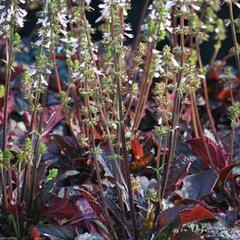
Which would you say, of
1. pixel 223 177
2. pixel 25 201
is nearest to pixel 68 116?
pixel 25 201

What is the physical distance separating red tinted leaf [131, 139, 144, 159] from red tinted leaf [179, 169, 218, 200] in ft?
1.53

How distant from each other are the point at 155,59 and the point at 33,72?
0.71 metres

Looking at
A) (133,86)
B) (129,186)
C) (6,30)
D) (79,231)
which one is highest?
(6,30)

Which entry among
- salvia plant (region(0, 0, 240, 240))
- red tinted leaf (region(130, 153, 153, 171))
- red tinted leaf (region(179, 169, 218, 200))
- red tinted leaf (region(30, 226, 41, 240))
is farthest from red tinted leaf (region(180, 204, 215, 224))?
red tinted leaf (region(130, 153, 153, 171))

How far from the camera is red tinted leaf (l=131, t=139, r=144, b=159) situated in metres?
3.27

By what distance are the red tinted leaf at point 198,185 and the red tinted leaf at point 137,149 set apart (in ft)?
1.53

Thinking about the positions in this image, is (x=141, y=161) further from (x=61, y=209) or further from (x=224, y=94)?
(x=224, y=94)

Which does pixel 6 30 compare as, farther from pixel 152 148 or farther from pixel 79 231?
pixel 152 148

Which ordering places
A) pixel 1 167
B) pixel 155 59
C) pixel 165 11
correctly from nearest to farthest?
pixel 165 11
pixel 1 167
pixel 155 59

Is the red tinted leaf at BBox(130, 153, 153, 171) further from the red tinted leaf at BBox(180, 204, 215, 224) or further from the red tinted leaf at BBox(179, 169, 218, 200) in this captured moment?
the red tinted leaf at BBox(180, 204, 215, 224)

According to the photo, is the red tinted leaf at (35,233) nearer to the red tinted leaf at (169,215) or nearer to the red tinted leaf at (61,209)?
the red tinted leaf at (61,209)

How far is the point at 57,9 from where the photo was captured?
2.38 m

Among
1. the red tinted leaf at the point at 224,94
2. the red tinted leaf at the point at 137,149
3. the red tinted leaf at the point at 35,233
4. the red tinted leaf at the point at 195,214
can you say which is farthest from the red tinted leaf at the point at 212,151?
the red tinted leaf at the point at 224,94

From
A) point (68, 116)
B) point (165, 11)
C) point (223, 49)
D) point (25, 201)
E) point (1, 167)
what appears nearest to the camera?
point (165, 11)
